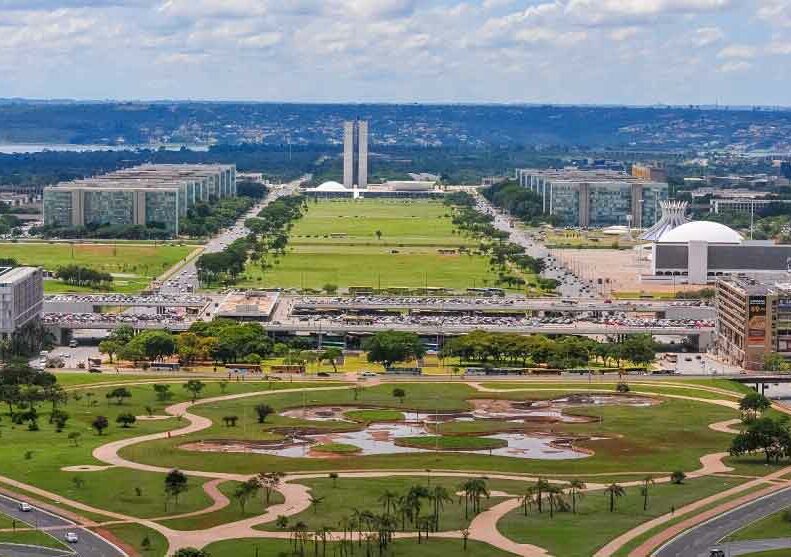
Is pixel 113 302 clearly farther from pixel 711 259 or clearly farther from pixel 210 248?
pixel 711 259

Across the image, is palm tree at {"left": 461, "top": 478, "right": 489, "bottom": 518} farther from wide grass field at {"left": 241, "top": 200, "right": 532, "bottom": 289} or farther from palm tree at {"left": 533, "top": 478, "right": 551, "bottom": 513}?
wide grass field at {"left": 241, "top": 200, "right": 532, "bottom": 289}

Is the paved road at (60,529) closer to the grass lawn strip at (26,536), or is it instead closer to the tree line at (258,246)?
the grass lawn strip at (26,536)

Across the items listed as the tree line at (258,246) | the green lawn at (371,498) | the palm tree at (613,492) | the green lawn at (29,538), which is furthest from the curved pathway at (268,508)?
the tree line at (258,246)

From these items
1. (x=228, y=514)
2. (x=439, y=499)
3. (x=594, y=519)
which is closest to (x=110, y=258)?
(x=228, y=514)

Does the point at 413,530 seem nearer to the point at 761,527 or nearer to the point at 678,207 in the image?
the point at 761,527

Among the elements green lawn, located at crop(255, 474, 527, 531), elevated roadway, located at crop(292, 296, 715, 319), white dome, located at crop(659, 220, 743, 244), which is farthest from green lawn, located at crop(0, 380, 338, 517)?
white dome, located at crop(659, 220, 743, 244)
